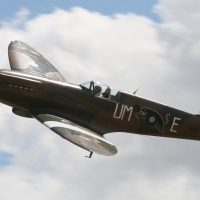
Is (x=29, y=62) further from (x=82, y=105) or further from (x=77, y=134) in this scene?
(x=77, y=134)

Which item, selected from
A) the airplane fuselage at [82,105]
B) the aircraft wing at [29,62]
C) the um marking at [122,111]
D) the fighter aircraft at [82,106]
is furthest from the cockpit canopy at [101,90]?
the aircraft wing at [29,62]

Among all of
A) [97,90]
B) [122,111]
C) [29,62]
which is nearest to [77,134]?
[97,90]

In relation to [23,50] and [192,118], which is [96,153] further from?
[23,50]

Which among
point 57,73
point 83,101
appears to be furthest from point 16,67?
point 83,101

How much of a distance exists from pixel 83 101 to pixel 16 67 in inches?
169

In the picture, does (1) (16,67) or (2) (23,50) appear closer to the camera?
(1) (16,67)

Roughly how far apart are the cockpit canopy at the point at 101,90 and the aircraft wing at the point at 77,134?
1.60m

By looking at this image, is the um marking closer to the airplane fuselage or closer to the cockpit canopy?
the airplane fuselage

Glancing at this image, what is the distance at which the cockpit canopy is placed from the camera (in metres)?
24.7

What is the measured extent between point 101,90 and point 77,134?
308 centimetres

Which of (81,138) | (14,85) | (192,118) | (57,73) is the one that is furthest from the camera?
(57,73)

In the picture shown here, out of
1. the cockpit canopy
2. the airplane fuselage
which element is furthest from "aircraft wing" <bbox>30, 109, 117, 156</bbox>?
the cockpit canopy

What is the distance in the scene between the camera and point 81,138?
21.9 m

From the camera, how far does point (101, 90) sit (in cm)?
2478
